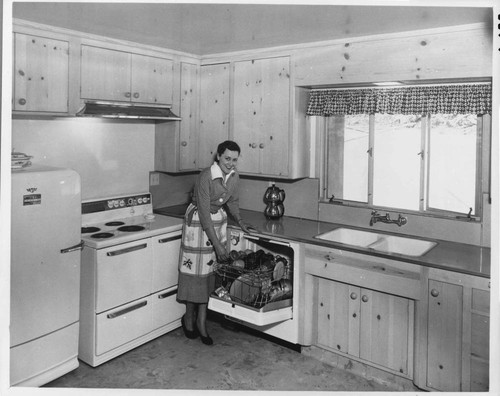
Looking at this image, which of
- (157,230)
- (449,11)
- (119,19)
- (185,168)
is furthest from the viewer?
(185,168)

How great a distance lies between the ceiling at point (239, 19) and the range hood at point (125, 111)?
482mm

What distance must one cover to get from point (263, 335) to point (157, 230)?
1.12m

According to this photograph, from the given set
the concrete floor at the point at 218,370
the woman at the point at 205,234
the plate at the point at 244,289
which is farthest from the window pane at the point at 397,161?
the concrete floor at the point at 218,370

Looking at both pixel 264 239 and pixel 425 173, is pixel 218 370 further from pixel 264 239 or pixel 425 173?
pixel 425 173

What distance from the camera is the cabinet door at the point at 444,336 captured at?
2611 millimetres

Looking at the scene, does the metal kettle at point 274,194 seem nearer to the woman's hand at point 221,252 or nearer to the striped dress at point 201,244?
the striped dress at point 201,244

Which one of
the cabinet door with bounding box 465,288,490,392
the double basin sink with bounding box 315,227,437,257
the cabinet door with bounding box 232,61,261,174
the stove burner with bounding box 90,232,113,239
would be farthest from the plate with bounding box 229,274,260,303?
the cabinet door with bounding box 465,288,490,392

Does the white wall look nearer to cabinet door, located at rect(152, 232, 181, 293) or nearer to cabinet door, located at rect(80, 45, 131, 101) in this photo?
cabinet door, located at rect(80, 45, 131, 101)

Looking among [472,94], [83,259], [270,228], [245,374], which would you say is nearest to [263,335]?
[245,374]

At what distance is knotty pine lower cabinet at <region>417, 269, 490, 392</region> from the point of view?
2.52m

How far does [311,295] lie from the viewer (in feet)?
10.7

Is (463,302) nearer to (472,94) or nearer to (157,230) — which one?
(472,94)

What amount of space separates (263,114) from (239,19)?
1.02 meters

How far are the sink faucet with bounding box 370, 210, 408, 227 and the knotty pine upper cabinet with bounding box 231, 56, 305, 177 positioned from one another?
2.28 ft
